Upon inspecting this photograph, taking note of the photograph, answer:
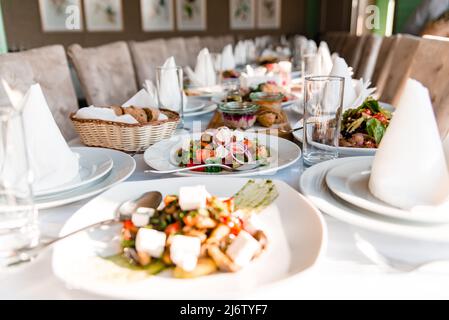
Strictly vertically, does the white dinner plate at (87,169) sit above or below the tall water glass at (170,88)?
below

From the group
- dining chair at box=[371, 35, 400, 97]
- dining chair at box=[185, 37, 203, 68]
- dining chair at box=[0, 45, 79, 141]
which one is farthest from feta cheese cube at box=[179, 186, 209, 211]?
dining chair at box=[185, 37, 203, 68]

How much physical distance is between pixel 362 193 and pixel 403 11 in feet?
17.2

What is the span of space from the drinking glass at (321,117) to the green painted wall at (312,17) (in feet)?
24.1

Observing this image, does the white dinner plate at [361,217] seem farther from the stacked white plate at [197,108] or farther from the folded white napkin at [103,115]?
the stacked white plate at [197,108]

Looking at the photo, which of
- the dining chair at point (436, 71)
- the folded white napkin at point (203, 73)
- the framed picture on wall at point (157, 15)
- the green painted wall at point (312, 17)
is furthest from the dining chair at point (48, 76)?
the green painted wall at point (312, 17)

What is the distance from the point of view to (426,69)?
2170 mm

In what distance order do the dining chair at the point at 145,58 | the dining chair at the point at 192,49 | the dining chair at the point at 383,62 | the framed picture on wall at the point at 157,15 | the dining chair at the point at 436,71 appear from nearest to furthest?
the dining chair at the point at 436,71
the dining chair at the point at 145,58
the dining chair at the point at 383,62
the dining chair at the point at 192,49
the framed picture on wall at the point at 157,15

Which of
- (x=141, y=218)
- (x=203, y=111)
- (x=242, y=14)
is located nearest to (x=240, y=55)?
(x=203, y=111)

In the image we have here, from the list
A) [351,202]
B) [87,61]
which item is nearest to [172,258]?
[351,202]

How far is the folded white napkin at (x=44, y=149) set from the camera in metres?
0.78

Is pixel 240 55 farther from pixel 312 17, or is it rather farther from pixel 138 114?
pixel 312 17

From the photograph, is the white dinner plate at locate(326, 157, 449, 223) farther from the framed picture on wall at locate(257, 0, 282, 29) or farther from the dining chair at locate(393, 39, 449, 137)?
the framed picture on wall at locate(257, 0, 282, 29)

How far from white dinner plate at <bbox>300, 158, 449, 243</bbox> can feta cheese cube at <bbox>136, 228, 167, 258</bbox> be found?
0.25 metres
